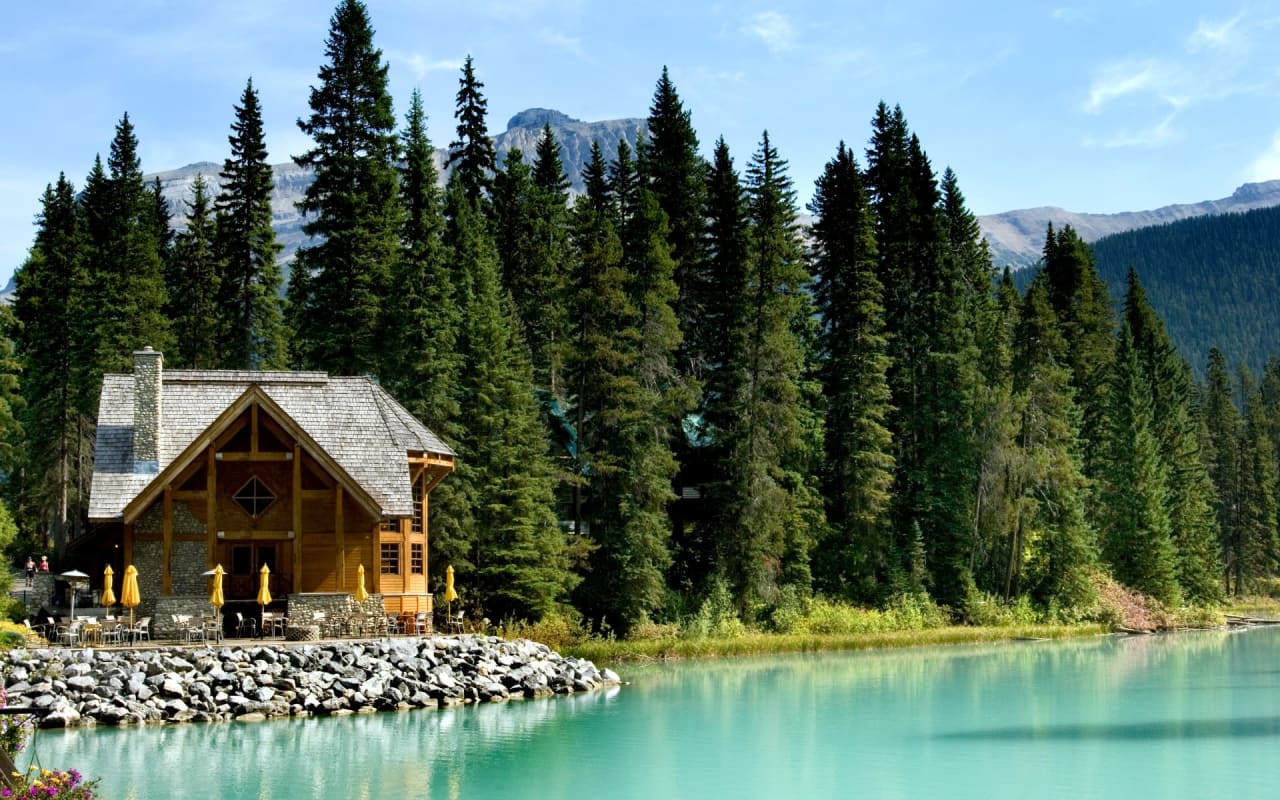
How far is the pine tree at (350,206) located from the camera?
1747 inches

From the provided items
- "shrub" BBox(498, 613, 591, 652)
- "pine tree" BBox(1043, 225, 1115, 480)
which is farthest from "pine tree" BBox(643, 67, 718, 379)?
"pine tree" BBox(1043, 225, 1115, 480)

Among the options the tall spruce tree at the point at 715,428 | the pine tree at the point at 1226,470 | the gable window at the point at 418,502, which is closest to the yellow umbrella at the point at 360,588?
the gable window at the point at 418,502

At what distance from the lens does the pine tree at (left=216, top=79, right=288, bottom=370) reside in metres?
48.7

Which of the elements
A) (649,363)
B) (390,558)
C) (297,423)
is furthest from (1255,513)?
(297,423)

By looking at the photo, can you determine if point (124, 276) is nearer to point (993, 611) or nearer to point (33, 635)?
point (33, 635)

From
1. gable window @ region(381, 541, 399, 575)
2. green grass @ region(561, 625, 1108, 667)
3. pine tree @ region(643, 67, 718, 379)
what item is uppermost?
pine tree @ region(643, 67, 718, 379)

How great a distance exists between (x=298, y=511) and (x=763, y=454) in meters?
18.4

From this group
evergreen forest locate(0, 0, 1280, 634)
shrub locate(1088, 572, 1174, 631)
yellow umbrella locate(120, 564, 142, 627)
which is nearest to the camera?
yellow umbrella locate(120, 564, 142, 627)

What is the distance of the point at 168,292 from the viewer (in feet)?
175

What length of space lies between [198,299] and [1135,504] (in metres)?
37.9

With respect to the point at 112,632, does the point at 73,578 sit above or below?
above

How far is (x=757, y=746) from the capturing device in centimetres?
2483

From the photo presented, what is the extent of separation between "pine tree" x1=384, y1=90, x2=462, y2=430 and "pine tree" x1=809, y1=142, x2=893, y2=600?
14.7m

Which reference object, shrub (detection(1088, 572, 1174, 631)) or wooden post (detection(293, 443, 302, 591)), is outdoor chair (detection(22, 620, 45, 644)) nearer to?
wooden post (detection(293, 443, 302, 591))
